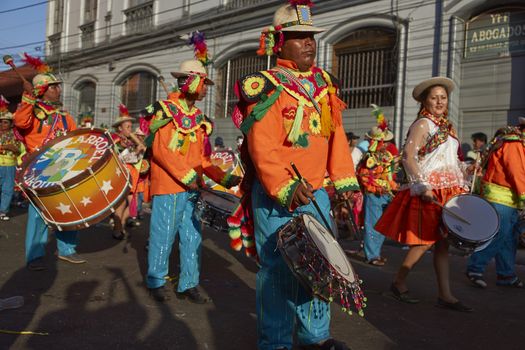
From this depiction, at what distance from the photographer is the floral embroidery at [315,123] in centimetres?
289

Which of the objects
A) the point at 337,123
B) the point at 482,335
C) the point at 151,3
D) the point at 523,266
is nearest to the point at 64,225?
the point at 337,123

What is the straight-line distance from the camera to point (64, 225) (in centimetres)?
477

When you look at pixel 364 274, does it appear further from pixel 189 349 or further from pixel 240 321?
pixel 189 349

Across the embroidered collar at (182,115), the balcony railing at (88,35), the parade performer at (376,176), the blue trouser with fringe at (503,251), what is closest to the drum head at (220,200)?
the embroidered collar at (182,115)

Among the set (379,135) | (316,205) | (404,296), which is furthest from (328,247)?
(379,135)

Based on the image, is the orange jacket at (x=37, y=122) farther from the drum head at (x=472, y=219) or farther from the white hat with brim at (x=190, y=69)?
the drum head at (x=472, y=219)

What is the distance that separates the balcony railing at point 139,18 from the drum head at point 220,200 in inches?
637

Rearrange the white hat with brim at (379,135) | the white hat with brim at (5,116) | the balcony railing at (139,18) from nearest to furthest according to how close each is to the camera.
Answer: the white hat with brim at (379,135), the white hat with brim at (5,116), the balcony railing at (139,18)

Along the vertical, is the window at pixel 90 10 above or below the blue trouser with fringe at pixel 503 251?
above

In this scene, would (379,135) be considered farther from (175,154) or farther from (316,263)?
(316,263)

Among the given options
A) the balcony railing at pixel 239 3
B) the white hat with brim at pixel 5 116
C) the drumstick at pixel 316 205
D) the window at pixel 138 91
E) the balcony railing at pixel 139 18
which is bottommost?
the drumstick at pixel 316 205

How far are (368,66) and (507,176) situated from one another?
8.06 meters

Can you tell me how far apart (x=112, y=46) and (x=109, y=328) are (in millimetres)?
19063

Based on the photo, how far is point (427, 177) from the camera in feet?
14.9
